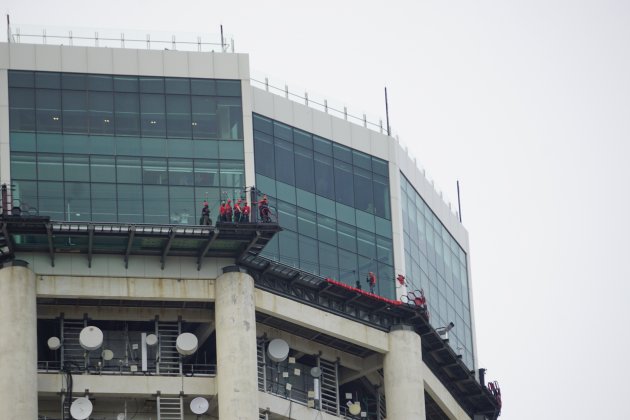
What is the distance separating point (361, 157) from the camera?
4124 inches

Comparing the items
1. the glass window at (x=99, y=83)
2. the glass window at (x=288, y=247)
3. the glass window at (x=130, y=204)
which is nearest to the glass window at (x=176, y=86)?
the glass window at (x=99, y=83)

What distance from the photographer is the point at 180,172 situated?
96312mm

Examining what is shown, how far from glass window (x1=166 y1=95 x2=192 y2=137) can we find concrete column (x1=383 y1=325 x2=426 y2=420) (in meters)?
16.3

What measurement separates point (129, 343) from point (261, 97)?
1476 cm

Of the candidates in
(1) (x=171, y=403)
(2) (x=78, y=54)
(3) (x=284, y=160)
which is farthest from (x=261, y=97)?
(1) (x=171, y=403)

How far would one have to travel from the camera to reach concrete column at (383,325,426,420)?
102 metres

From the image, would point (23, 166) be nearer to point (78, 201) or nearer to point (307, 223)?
point (78, 201)

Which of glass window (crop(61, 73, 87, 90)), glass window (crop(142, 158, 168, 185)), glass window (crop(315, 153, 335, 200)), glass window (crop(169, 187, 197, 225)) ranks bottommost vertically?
glass window (crop(169, 187, 197, 225))

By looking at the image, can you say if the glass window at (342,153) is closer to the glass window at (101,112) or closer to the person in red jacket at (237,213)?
the person in red jacket at (237,213)

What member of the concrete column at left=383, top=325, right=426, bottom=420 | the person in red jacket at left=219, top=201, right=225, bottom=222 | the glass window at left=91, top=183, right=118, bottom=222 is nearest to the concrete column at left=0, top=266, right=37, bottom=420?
the glass window at left=91, top=183, right=118, bottom=222

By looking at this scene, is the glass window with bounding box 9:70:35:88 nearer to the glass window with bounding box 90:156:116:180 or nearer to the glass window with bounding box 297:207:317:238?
the glass window with bounding box 90:156:116:180

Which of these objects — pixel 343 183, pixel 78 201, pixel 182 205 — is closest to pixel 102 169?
pixel 78 201

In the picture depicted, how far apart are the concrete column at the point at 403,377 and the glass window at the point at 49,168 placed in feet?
67.7

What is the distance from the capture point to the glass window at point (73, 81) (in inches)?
3814
